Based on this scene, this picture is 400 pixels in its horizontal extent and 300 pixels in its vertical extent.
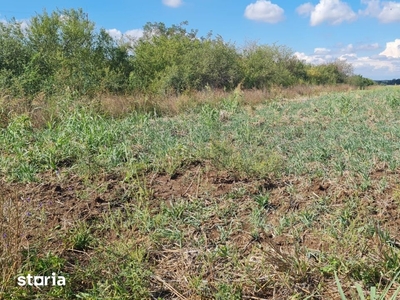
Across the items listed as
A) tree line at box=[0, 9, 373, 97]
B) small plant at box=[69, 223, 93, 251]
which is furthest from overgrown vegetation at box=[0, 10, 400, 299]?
tree line at box=[0, 9, 373, 97]

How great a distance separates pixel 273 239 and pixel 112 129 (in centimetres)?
299

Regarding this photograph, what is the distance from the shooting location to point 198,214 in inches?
105

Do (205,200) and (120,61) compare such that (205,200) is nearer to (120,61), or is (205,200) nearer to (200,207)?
(200,207)

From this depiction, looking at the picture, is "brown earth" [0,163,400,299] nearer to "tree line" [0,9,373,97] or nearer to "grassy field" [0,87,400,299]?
"grassy field" [0,87,400,299]

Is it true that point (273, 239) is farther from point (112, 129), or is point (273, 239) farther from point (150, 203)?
point (112, 129)

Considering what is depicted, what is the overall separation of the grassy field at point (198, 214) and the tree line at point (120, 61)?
5.55 m

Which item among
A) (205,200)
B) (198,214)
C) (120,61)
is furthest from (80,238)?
(120,61)

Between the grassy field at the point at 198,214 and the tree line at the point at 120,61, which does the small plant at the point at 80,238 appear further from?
the tree line at the point at 120,61

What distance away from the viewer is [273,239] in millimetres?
2332

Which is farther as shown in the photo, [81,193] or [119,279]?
[81,193]

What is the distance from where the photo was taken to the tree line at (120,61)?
11.8 m

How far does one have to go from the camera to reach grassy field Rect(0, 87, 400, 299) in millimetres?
A: 1939

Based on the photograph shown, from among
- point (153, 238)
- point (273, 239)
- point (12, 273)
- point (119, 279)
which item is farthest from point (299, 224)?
point (12, 273)

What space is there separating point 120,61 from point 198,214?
16.8m
